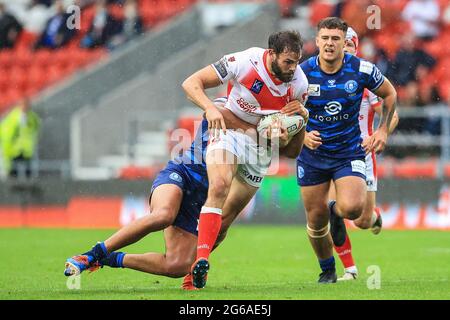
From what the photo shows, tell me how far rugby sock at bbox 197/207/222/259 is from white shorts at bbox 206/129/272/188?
462mm

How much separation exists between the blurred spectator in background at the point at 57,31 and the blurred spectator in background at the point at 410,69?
25.1 feet

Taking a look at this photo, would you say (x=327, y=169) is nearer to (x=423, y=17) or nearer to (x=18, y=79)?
(x=423, y=17)

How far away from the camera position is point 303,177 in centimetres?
997

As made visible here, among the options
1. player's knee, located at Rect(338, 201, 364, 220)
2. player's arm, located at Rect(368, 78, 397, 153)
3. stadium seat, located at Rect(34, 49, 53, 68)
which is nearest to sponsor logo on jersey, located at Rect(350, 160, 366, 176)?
player's arm, located at Rect(368, 78, 397, 153)

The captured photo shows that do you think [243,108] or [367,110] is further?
[367,110]

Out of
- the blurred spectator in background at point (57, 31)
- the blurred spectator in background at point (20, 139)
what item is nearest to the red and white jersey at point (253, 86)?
the blurred spectator in background at point (20, 139)

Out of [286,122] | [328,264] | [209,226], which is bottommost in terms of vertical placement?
[328,264]

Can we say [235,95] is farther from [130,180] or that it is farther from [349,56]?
[130,180]

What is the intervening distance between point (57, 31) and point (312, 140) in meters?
14.2

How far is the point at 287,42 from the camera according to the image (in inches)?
328

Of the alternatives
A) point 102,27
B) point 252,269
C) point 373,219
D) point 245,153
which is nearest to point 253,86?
point 245,153
